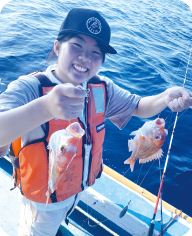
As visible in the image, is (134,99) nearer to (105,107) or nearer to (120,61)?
(105,107)

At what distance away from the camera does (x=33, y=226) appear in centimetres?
198

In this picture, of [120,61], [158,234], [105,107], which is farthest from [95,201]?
[120,61]

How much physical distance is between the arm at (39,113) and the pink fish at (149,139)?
32.9 inches

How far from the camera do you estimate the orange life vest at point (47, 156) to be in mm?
1857

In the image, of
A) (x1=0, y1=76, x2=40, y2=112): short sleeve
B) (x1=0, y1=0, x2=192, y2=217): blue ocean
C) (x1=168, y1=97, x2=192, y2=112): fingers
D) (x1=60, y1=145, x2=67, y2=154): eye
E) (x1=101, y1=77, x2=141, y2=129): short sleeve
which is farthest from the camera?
(x1=0, y1=0, x2=192, y2=217): blue ocean

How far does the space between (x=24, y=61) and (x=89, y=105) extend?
555 centimetres

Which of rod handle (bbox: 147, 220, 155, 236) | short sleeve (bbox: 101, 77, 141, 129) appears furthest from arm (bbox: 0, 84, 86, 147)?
rod handle (bbox: 147, 220, 155, 236)

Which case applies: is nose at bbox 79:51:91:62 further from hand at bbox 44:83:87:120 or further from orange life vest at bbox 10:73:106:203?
hand at bbox 44:83:87:120

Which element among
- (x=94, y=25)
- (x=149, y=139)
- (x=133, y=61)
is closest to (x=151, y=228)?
(x=149, y=139)

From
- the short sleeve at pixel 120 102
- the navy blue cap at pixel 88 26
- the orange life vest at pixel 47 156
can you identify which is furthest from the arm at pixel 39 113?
the short sleeve at pixel 120 102

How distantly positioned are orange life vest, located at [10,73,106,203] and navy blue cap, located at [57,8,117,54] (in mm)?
532

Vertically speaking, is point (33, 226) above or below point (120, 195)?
above

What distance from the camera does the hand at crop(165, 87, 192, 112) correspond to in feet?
5.65

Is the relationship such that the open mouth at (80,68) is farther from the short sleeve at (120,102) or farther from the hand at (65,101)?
the short sleeve at (120,102)
